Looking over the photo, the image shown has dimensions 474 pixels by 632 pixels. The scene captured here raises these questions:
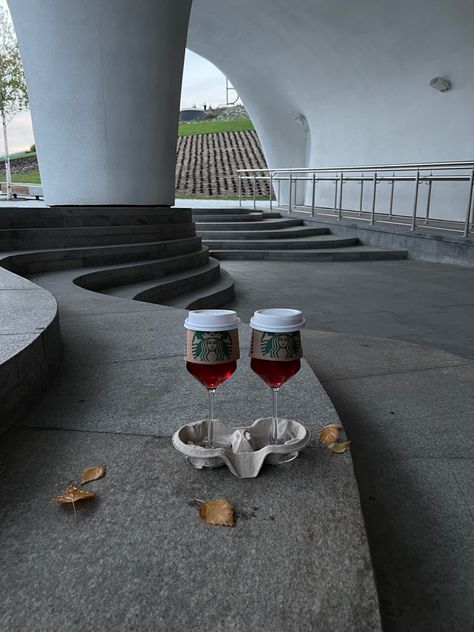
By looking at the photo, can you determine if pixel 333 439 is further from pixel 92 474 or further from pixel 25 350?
pixel 25 350

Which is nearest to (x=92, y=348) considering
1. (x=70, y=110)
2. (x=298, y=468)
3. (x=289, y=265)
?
(x=298, y=468)

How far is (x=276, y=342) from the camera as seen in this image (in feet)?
4.30

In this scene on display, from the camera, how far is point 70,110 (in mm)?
7211

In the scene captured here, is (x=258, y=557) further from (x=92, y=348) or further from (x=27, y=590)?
(x=92, y=348)

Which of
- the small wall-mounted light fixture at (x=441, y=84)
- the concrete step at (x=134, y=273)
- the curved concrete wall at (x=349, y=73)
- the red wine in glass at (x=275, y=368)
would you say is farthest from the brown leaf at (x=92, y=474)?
the small wall-mounted light fixture at (x=441, y=84)

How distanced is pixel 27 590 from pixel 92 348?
1.75 m

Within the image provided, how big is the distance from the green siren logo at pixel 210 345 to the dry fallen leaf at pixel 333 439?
56 cm

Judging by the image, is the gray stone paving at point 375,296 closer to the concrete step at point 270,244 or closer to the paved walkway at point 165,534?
the concrete step at point 270,244

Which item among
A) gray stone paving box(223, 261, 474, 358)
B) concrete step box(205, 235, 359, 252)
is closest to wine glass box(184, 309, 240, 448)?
gray stone paving box(223, 261, 474, 358)

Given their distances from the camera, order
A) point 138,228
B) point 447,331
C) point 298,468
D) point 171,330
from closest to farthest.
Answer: point 298,468 → point 171,330 → point 447,331 → point 138,228

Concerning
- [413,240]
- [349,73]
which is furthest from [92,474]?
[349,73]

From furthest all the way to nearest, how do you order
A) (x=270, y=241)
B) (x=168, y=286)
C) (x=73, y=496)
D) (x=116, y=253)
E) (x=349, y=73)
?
(x=349, y=73) < (x=270, y=241) < (x=116, y=253) < (x=168, y=286) < (x=73, y=496)

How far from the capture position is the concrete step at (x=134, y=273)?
5.23 meters

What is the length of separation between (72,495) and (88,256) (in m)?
4.72
